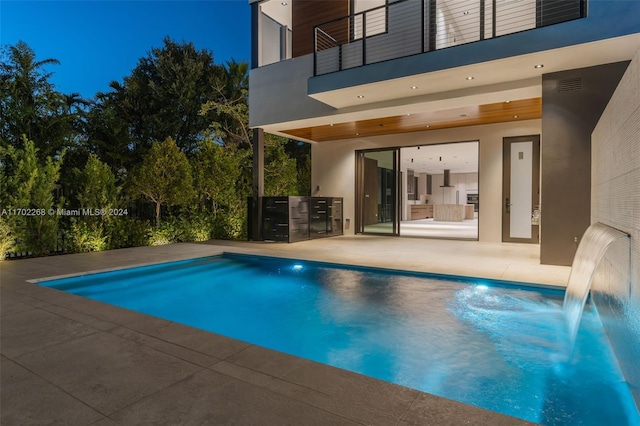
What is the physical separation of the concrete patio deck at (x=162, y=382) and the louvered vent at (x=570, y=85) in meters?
6.06

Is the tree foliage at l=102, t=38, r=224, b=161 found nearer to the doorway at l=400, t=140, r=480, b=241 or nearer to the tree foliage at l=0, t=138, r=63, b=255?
the tree foliage at l=0, t=138, r=63, b=255

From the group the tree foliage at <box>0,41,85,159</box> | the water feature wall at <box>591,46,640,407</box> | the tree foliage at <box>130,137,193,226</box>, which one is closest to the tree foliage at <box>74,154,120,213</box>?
the tree foliage at <box>130,137,193,226</box>

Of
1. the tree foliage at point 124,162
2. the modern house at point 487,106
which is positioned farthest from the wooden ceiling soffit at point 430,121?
the tree foliage at point 124,162

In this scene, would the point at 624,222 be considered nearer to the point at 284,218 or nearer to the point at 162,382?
the point at 162,382

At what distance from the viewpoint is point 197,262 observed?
7.50 metres

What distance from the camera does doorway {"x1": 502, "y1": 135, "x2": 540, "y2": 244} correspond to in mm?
9320

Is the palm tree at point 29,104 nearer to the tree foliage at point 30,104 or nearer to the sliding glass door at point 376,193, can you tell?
the tree foliage at point 30,104

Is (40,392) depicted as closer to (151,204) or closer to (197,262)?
(197,262)

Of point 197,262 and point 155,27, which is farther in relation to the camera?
point 155,27

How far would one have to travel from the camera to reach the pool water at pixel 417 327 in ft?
8.48

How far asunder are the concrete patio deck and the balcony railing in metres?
6.55

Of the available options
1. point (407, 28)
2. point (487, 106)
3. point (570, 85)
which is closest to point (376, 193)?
point (487, 106)

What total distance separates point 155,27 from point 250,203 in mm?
54000

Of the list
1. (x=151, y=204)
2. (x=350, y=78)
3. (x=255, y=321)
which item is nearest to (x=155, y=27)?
(x=151, y=204)
